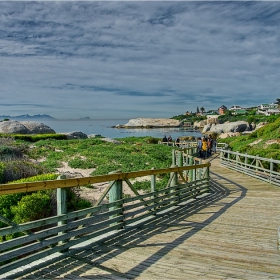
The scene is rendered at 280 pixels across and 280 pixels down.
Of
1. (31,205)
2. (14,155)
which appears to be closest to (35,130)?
(14,155)

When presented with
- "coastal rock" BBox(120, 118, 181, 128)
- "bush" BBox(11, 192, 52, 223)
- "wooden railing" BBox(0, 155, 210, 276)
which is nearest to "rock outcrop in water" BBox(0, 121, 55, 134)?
"bush" BBox(11, 192, 52, 223)

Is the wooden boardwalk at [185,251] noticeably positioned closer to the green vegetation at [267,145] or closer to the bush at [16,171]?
the bush at [16,171]

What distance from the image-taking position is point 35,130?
43.2 meters

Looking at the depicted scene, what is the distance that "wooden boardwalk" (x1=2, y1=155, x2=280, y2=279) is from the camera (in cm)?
441

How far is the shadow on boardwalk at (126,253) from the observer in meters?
4.36

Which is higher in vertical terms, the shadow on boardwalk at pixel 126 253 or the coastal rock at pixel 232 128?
the coastal rock at pixel 232 128

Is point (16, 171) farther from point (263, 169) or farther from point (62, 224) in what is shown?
point (263, 169)

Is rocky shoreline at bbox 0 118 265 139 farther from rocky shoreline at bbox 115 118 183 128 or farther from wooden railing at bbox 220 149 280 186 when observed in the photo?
wooden railing at bbox 220 149 280 186

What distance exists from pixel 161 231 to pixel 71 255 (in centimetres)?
219

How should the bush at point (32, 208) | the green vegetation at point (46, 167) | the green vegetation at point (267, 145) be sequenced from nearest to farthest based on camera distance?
the bush at point (32, 208)
the green vegetation at point (46, 167)
the green vegetation at point (267, 145)

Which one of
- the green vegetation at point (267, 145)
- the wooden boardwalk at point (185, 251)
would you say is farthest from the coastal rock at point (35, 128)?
the wooden boardwalk at point (185, 251)

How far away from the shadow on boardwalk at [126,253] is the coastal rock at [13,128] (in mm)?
36510

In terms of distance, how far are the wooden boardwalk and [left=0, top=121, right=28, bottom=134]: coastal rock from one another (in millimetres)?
36238

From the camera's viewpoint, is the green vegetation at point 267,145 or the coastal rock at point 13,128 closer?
the green vegetation at point 267,145
